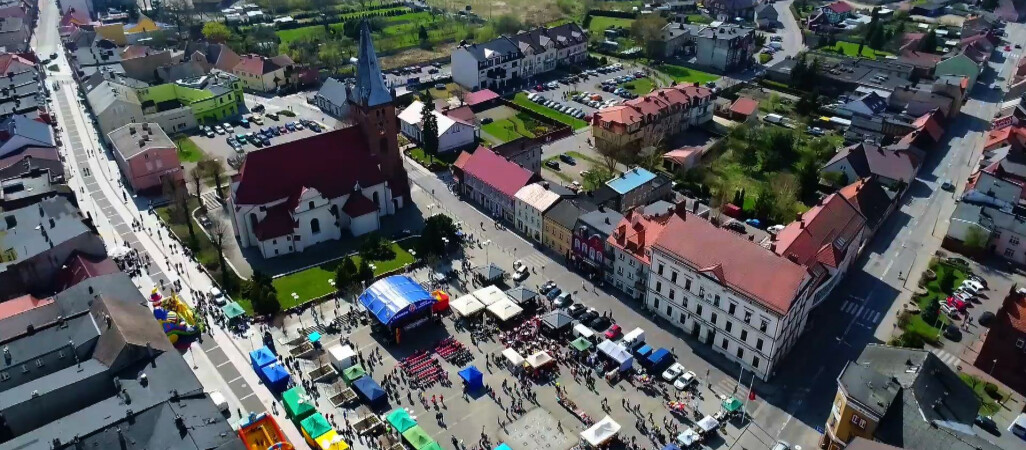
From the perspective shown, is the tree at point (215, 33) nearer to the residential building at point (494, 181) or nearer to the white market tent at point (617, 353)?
the residential building at point (494, 181)

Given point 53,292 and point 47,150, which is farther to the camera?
point 47,150

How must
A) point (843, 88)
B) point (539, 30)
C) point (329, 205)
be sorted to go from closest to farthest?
point (329, 205) < point (843, 88) < point (539, 30)

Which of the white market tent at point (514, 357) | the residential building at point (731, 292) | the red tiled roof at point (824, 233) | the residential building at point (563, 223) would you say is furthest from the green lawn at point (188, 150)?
the red tiled roof at point (824, 233)

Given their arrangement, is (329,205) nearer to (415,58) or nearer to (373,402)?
(373,402)

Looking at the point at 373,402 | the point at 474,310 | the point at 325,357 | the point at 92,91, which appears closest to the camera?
the point at 373,402

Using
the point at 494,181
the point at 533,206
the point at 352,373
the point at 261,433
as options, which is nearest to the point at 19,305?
the point at 261,433

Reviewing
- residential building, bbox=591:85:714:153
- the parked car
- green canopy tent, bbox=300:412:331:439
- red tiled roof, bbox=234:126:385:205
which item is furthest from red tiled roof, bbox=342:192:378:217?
the parked car

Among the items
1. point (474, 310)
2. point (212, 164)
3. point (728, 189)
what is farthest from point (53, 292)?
point (728, 189)
